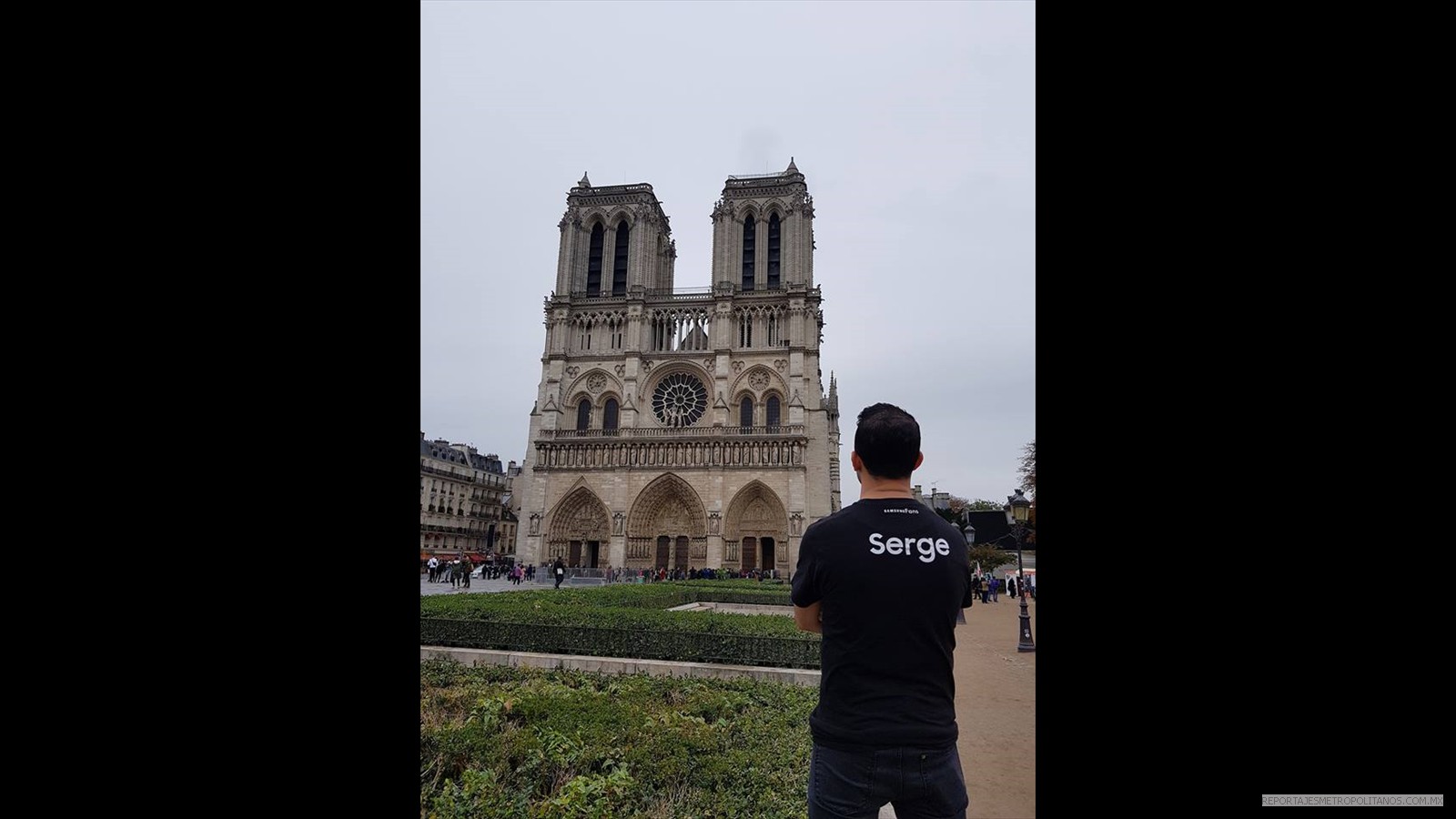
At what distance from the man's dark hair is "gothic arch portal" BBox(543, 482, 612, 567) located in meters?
35.9

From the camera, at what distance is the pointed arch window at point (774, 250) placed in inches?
1631

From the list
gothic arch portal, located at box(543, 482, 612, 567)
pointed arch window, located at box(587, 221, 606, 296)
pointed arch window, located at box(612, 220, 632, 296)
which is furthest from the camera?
pointed arch window, located at box(587, 221, 606, 296)

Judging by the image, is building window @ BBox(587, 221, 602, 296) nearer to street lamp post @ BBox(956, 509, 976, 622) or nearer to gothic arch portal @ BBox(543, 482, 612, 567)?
gothic arch portal @ BBox(543, 482, 612, 567)

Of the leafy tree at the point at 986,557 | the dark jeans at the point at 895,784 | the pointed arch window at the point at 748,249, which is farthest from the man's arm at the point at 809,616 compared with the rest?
the pointed arch window at the point at 748,249

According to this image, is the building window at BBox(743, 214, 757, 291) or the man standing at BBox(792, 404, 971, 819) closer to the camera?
the man standing at BBox(792, 404, 971, 819)

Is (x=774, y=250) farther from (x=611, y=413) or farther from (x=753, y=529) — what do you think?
(x=753, y=529)

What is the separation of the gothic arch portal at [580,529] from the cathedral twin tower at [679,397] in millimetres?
71

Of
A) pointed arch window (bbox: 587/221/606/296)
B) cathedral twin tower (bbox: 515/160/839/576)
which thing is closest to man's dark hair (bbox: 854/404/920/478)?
cathedral twin tower (bbox: 515/160/839/576)

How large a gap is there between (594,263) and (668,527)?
684 inches

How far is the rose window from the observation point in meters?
39.5
